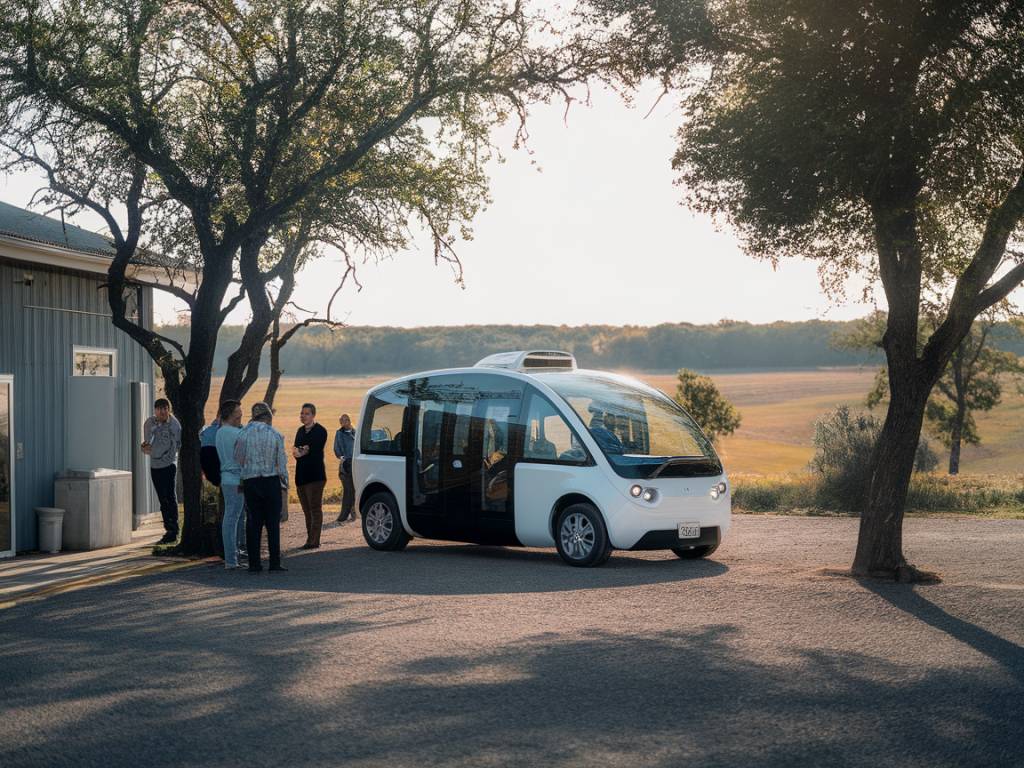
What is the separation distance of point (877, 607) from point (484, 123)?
9993 mm

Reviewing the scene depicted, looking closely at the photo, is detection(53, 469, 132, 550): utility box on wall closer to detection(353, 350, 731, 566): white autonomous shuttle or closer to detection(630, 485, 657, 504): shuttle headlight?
detection(353, 350, 731, 566): white autonomous shuttle

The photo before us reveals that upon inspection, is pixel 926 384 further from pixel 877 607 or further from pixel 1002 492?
pixel 1002 492

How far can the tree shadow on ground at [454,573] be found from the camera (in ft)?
40.6

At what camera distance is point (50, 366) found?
17984 mm

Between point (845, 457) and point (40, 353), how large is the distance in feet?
47.0

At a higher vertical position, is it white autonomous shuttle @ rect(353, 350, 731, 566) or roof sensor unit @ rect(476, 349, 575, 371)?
roof sensor unit @ rect(476, 349, 575, 371)

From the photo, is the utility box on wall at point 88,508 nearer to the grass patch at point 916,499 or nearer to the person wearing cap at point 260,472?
the person wearing cap at point 260,472

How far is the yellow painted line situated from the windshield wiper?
18.1 feet

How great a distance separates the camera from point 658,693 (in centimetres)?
724

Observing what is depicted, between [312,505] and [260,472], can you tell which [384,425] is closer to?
[312,505]

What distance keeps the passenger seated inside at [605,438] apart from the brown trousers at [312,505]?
13.8 feet

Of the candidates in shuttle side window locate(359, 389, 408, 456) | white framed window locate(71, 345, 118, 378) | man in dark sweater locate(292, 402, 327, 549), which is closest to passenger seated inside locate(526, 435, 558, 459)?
shuttle side window locate(359, 389, 408, 456)

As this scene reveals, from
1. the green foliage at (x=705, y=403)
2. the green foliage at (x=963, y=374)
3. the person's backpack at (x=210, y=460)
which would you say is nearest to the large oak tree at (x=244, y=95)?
the person's backpack at (x=210, y=460)

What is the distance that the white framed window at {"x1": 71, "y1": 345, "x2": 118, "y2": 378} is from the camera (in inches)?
740
